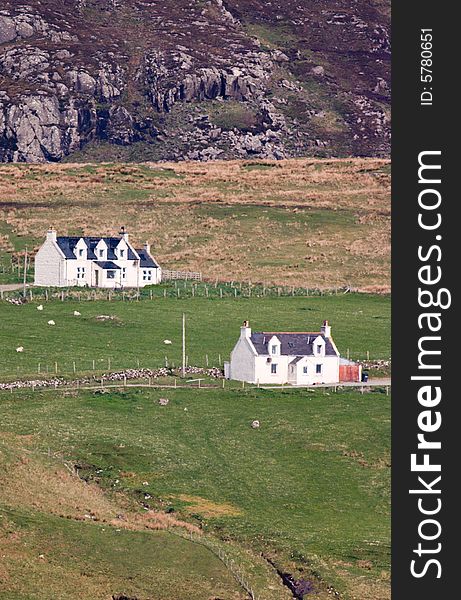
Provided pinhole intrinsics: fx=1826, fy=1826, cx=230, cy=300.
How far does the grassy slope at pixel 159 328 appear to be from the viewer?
111000 mm

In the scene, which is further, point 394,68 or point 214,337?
point 214,337

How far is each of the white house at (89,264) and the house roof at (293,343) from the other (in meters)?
34.4

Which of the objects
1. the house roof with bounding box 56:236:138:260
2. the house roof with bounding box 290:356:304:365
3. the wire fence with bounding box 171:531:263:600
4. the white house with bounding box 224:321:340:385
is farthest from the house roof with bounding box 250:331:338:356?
the house roof with bounding box 56:236:138:260

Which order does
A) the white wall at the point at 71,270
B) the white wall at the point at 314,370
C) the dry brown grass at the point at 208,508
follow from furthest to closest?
the white wall at the point at 71,270 < the white wall at the point at 314,370 < the dry brown grass at the point at 208,508

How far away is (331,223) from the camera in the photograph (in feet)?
563

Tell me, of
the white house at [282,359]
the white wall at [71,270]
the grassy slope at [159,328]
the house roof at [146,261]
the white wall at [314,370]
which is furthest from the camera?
the house roof at [146,261]

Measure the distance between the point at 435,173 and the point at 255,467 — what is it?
3005 centimetres

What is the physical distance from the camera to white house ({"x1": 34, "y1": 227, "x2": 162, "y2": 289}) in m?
138

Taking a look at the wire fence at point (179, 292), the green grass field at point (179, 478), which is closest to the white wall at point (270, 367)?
the green grass field at point (179, 478)

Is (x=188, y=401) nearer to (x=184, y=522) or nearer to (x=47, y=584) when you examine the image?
(x=184, y=522)

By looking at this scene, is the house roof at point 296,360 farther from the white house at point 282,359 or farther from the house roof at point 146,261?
the house roof at point 146,261

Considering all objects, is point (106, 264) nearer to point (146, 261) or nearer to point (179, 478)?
point (146, 261)

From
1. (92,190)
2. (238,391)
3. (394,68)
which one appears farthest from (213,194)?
(394,68)

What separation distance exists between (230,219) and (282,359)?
6734 cm
